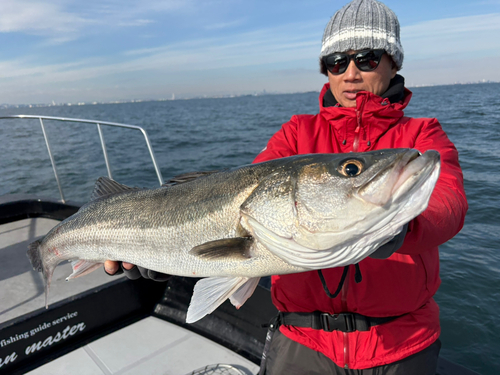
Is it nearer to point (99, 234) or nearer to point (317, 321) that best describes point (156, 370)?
point (99, 234)

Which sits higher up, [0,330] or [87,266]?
[87,266]

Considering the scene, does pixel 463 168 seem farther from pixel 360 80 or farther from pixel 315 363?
pixel 315 363

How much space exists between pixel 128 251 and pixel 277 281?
42.8 inches

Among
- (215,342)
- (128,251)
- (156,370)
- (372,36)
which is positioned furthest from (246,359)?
(372,36)

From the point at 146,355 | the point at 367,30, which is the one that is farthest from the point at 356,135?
the point at 146,355

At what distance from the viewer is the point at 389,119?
2291 millimetres

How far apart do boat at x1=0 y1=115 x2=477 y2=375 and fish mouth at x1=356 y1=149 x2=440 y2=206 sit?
200 cm

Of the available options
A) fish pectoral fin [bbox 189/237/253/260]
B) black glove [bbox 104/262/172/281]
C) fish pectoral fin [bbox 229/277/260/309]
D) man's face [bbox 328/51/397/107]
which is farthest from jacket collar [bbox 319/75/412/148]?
black glove [bbox 104/262/172/281]

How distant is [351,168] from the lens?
162cm

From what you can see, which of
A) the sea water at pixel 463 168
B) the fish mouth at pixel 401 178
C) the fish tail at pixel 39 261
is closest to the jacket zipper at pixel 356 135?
the fish mouth at pixel 401 178

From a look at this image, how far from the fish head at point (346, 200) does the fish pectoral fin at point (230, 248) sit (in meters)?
0.08

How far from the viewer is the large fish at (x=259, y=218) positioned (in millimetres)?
1465

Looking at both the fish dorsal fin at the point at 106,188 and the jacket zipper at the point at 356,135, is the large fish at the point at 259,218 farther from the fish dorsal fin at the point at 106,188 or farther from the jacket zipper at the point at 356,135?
the jacket zipper at the point at 356,135

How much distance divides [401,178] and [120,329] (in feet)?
13.1
